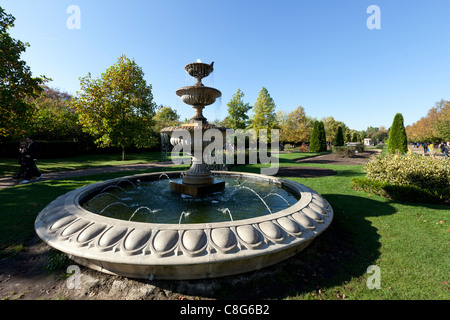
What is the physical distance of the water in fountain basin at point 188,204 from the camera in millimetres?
4713

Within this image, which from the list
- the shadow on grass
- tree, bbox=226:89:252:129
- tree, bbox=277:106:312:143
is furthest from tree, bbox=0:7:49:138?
tree, bbox=277:106:312:143

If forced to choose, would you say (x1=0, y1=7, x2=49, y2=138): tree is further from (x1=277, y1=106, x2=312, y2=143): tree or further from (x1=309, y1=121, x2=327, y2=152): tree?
(x1=277, y1=106, x2=312, y2=143): tree

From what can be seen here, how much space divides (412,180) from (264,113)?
30864mm

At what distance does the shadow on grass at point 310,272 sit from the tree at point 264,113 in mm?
32790

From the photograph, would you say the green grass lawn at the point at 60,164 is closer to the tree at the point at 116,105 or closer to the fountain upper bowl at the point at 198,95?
the tree at the point at 116,105

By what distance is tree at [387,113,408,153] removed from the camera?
20.3 metres

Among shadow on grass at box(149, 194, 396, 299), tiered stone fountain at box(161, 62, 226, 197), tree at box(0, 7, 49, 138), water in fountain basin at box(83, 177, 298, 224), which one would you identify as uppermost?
tree at box(0, 7, 49, 138)

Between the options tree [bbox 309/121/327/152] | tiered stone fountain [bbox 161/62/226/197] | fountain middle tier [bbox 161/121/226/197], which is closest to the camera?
fountain middle tier [bbox 161/121/226/197]

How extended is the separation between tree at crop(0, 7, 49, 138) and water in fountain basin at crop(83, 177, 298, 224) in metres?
10.6

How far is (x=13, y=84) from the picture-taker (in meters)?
11.9
